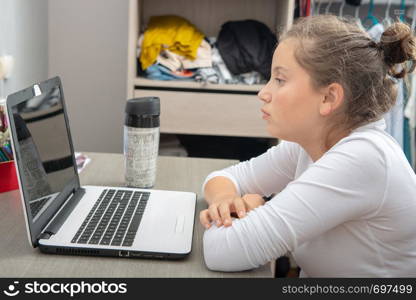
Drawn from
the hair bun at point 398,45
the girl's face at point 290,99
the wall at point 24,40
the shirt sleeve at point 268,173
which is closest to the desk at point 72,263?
the shirt sleeve at point 268,173

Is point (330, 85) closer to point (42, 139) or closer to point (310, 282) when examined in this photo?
point (310, 282)

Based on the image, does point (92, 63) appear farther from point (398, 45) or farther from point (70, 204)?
point (398, 45)

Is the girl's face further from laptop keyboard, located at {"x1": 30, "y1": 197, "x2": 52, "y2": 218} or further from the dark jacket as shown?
the dark jacket

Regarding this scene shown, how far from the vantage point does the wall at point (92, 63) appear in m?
2.51

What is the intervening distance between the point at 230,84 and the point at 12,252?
1512mm

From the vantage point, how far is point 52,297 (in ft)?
2.34

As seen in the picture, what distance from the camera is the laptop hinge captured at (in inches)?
34.3

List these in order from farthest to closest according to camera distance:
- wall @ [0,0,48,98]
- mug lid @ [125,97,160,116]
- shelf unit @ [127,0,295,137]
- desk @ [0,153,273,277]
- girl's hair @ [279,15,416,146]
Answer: shelf unit @ [127,0,295,137]
wall @ [0,0,48,98]
mug lid @ [125,97,160,116]
girl's hair @ [279,15,416,146]
desk @ [0,153,273,277]

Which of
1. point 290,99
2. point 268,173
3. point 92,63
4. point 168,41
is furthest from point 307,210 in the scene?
point 92,63

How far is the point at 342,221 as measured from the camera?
86cm

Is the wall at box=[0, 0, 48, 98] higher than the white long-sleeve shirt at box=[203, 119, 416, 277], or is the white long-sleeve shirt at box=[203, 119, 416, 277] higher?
the wall at box=[0, 0, 48, 98]

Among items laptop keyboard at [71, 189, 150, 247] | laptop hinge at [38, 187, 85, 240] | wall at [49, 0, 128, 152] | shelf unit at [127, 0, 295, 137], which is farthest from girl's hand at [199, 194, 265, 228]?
wall at [49, 0, 128, 152]

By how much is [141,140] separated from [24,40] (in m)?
1.12

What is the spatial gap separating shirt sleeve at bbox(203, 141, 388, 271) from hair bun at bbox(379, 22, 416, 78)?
0.65 feet
